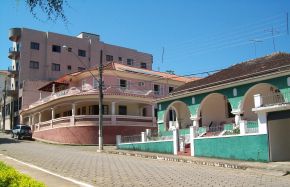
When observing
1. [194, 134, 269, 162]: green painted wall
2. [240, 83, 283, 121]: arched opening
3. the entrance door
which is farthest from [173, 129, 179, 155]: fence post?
the entrance door

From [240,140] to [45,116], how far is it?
3269 cm

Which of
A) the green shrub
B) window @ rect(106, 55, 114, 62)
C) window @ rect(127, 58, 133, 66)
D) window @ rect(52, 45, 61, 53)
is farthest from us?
window @ rect(127, 58, 133, 66)

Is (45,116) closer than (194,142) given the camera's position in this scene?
No

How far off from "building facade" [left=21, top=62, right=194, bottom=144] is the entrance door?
1764 centimetres

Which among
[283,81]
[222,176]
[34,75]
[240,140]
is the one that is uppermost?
[34,75]

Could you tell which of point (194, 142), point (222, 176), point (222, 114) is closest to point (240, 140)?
point (194, 142)

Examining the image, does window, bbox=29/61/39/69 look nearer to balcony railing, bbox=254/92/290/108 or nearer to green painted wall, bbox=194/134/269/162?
green painted wall, bbox=194/134/269/162

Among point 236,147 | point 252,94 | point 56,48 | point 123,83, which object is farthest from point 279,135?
point 56,48

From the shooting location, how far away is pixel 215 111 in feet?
93.8

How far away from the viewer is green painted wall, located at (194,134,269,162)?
745 inches

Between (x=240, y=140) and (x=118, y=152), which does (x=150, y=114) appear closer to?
(x=118, y=152)

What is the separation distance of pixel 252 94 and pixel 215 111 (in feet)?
14.7

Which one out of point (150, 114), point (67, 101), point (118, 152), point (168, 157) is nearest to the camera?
point (168, 157)

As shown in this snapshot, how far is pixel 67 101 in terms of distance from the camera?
126 feet
